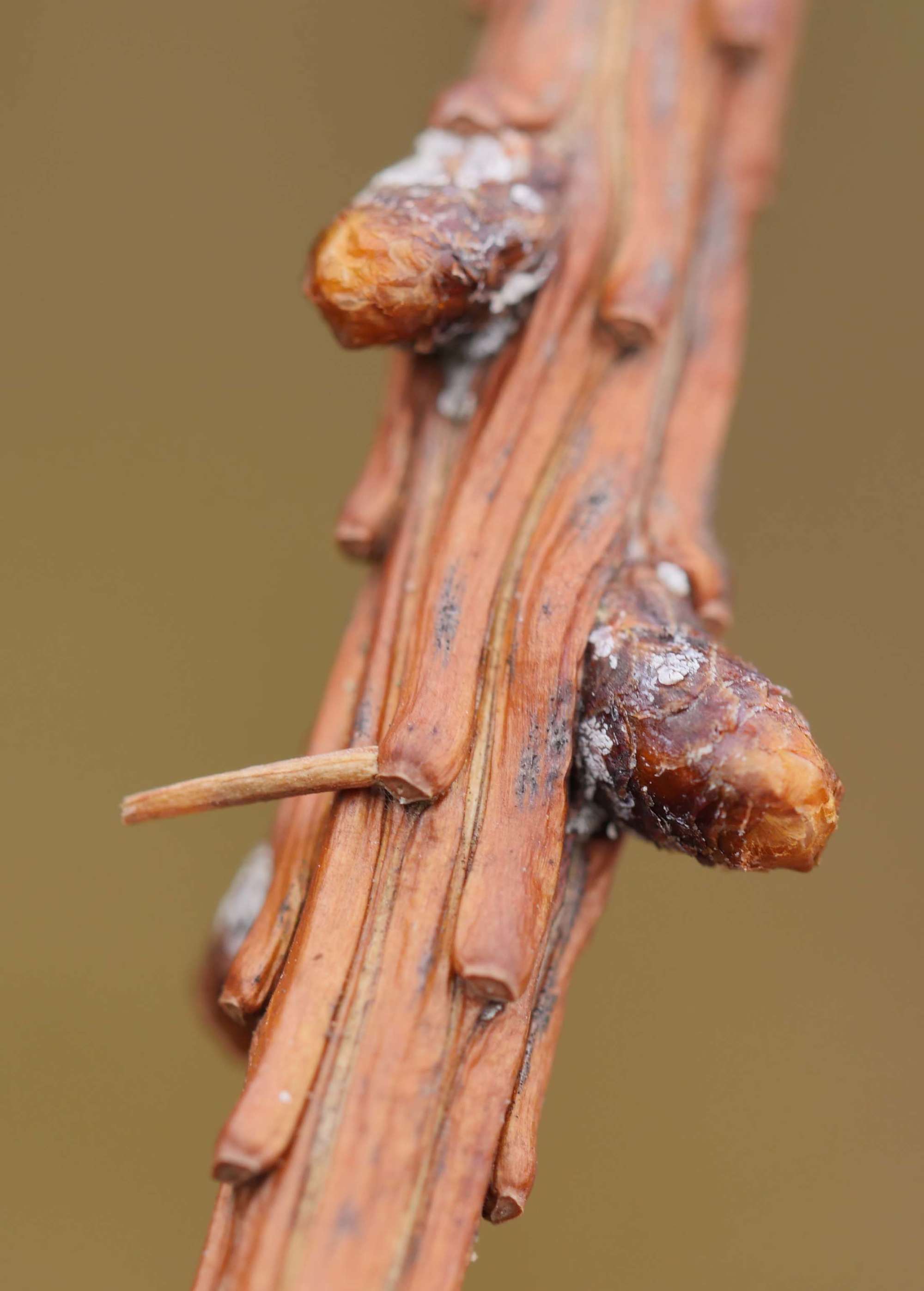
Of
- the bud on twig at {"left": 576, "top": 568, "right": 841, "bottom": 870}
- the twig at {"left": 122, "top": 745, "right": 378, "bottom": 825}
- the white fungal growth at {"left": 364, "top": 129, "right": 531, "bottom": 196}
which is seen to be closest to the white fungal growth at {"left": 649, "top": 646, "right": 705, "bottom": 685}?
the bud on twig at {"left": 576, "top": 568, "right": 841, "bottom": 870}

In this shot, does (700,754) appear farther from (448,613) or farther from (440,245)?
(440,245)

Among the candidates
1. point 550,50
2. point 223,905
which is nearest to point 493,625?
point 223,905

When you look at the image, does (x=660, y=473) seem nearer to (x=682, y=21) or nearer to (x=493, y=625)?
(x=493, y=625)

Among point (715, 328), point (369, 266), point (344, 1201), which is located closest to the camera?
point (344, 1201)

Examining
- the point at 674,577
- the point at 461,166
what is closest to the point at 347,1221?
the point at 674,577

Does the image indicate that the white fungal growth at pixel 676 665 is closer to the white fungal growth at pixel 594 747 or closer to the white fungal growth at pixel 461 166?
the white fungal growth at pixel 594 747

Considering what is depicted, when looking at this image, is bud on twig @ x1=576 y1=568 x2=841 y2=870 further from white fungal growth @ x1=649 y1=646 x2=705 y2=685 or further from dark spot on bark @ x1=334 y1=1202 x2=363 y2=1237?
dark spot on bark @ x1=334 y1=1202 x2=363 y2=1237

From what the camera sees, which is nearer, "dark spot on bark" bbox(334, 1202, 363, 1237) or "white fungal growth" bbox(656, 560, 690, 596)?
"dark spot on bark" bbox(334, 1202, 363, 1237)

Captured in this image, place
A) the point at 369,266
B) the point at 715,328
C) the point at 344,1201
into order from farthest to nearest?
the point at 715,328, the point at 369,266, the point at 344,1201

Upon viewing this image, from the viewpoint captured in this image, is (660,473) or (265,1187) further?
(660,473)
